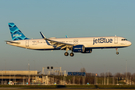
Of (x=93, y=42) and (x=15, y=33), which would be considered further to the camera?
(x=15, y=33)

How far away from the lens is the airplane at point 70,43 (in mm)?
65812

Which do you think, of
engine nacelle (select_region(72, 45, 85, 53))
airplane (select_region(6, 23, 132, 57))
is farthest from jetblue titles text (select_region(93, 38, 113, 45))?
engine nacelle (select_region(72, 45, 85, 53))

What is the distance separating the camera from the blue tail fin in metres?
78.4

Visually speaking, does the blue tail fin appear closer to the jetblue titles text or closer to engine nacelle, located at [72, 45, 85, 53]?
engine nacelle, located at [72, 45, 85, 53]

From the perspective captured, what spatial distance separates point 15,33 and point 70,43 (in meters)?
21.5

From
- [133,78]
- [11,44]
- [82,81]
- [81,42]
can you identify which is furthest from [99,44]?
[133,78]

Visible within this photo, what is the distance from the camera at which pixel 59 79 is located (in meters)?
106

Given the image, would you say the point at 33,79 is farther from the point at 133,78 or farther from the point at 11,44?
the point at 133,78

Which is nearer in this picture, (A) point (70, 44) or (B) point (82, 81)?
(A) point (70, 44)

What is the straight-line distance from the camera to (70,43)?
70.3 metres

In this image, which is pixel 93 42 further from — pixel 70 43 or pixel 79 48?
pixel 70 43

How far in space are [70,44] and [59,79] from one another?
40.1 metres

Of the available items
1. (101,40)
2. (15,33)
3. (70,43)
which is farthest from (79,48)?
(15,33)

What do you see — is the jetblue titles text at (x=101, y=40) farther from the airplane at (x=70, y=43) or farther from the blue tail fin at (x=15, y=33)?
the blue tail fin at (x=15, y=33)
